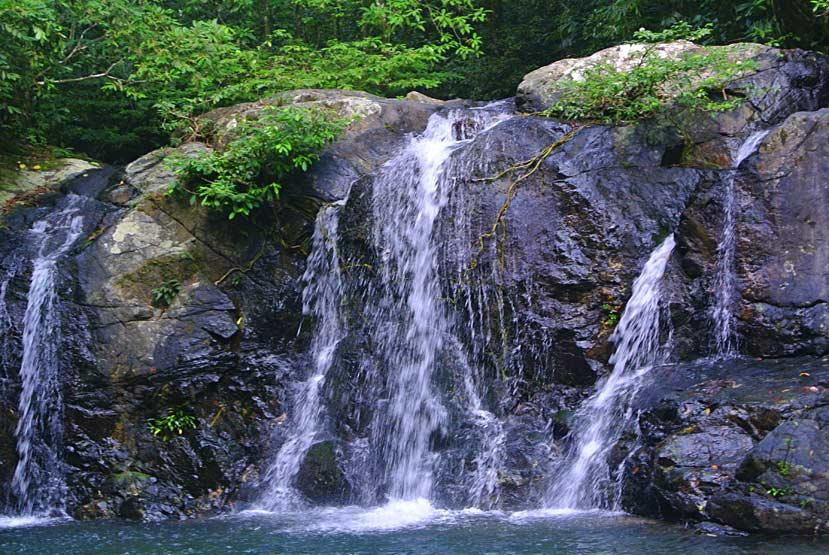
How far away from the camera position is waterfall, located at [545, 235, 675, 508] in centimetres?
687

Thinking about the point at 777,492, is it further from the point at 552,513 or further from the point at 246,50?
the point at 246,50

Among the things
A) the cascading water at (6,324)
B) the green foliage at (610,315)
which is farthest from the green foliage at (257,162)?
the green foliage at (610,315)

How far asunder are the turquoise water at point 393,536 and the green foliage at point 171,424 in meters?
1.06

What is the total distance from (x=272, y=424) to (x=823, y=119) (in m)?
6.02

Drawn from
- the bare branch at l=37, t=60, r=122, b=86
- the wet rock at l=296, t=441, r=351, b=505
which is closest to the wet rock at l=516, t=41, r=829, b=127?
the wet rock at l=296, t=441, r=351, b=505

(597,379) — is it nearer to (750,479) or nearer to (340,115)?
(750,479)

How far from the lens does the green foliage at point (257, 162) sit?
912 centimetres

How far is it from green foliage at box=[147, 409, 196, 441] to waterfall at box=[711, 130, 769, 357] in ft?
16.6

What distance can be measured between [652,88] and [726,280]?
247 cm

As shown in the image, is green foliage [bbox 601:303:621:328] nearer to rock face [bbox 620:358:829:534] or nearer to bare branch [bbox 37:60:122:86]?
rock face [bbox 620:358:829:534]

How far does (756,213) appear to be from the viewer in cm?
745

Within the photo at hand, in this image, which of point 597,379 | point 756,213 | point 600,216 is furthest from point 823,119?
point 597,379

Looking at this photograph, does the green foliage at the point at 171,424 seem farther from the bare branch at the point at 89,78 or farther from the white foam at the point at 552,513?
the bare branch at the point at 89,78

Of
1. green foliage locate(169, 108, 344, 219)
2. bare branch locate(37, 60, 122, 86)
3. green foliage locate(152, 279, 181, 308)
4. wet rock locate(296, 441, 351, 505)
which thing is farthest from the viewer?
bare branch locate(37, 60, 122, 86)
